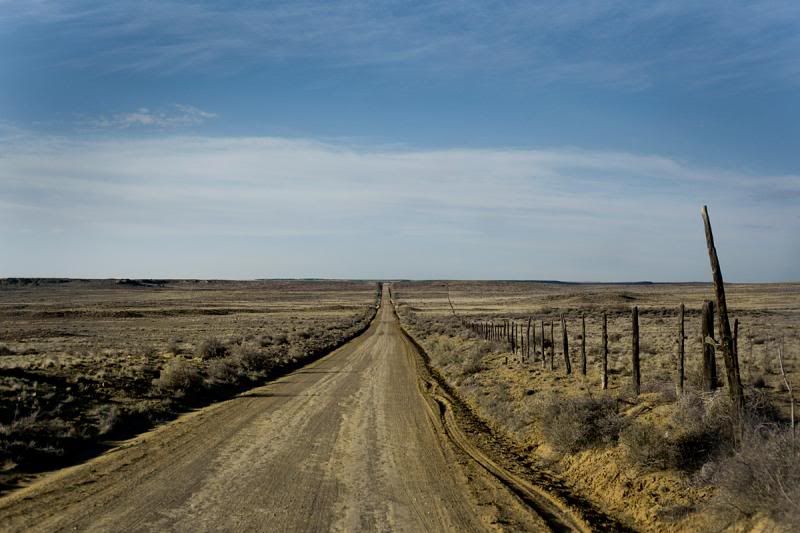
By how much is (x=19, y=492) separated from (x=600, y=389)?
13048mm

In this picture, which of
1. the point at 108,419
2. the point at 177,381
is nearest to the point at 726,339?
the point at 108,419

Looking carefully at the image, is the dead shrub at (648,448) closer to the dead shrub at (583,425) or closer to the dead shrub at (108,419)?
the dead shrub at (583,425)

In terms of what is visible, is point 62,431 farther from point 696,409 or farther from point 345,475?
point 696,409

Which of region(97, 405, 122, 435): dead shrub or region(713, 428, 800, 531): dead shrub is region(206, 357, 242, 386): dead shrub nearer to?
region(97, 405, 122, 435): dead shrub

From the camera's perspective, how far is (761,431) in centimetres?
815

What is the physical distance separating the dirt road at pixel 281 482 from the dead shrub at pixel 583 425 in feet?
5.98

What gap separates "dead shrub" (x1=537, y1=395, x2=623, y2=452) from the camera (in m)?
10.6

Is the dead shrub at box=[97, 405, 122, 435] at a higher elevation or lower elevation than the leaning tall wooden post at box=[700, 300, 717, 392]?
lower

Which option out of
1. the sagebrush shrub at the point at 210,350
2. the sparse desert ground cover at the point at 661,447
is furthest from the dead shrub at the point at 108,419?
the sagebrush shrub at the point at 210,350

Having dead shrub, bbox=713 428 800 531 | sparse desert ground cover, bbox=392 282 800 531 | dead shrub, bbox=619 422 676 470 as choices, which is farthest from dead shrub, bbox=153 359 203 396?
dead shrub, bbox=713 428 800 531

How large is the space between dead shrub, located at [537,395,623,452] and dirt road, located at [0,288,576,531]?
1.82m

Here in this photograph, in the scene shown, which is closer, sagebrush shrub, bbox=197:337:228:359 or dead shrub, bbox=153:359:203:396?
dead shrub, bbox=153:359:203:396

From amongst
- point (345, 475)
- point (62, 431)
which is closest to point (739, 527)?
point (345, 475)

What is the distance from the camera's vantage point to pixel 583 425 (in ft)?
35.7
